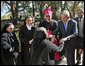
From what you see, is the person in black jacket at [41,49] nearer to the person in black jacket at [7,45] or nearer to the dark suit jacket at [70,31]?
the dark suit jacket at [70,31]

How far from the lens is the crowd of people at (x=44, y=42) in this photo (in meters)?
3.32

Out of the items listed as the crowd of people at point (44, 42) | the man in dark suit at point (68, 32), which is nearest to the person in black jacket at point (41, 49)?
the crowd of people at point (44, 42)

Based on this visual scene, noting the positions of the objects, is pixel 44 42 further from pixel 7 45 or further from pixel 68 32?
pixel 7 45

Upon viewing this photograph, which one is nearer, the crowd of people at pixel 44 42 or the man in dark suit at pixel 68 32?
the crowd of people at pixel 44 42

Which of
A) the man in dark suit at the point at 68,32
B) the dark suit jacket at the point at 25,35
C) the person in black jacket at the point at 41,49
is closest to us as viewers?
the person in black jacket at the point at 41,49

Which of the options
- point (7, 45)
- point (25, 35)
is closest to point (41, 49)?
point (7, 45)

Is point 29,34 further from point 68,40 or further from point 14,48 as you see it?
point 68,40

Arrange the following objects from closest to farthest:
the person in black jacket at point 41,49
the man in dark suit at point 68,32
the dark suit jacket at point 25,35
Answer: the person in black jacket at point 41,49 → the man in dark suit at point 68,32 → the dark suit jacket at point 25,35

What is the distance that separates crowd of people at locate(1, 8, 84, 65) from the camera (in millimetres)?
3324

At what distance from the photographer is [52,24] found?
15.1 ft

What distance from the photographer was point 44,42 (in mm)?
3322

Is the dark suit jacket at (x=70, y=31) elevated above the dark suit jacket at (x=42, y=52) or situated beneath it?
elevated above

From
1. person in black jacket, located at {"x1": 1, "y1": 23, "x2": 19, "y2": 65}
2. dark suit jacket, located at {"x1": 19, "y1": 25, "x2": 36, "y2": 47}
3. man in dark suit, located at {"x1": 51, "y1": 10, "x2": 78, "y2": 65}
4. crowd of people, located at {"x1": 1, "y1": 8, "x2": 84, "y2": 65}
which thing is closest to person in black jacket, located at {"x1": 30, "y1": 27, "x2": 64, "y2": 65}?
crowd of people, located at {"x1": 1, "y1": 8, "x2": 84, "y2": 65}

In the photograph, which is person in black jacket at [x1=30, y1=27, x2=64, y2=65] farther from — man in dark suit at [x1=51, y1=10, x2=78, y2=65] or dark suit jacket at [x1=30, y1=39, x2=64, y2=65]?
man in dark suit at [x1=51, y1=10, x2=78, y2=65]
